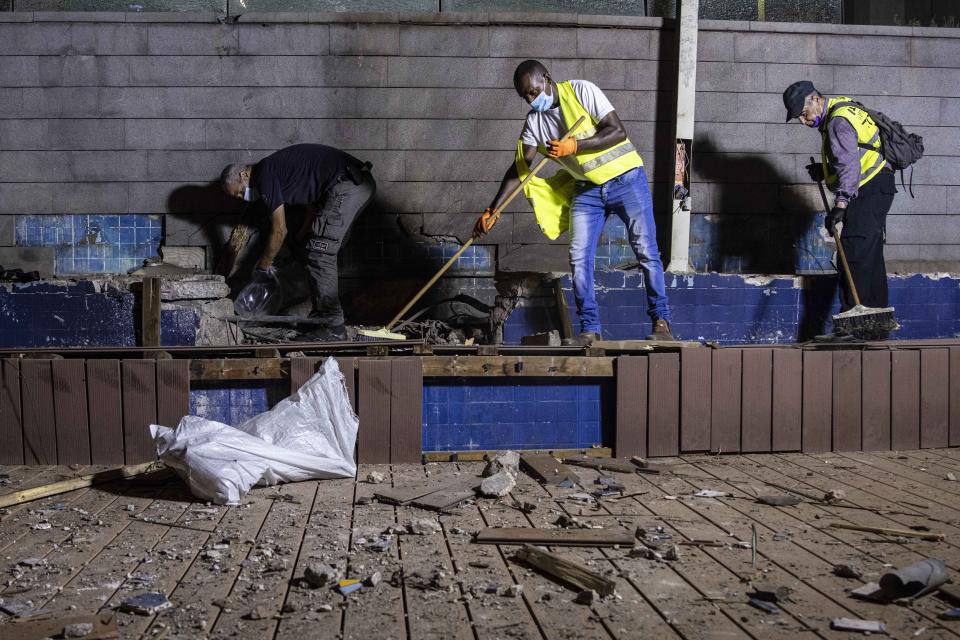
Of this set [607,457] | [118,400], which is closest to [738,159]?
[607,457]

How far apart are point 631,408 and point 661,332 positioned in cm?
88

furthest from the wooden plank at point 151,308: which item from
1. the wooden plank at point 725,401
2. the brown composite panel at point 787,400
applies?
the brown composite panel at point 787,400

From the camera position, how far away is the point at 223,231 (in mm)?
7098

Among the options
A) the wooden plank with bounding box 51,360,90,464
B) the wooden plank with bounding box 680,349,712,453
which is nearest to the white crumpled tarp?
the wooden plank with bounding box 51,360,90,464

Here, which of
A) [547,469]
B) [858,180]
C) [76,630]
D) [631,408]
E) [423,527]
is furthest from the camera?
[858,180]

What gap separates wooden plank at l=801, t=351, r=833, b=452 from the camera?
470 centimetres

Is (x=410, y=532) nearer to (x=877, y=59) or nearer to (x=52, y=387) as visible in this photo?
(x=52, y=387)

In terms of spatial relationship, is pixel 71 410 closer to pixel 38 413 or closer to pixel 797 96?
pixel 38 413

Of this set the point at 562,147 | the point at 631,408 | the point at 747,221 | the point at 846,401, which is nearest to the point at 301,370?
the point at 631,408

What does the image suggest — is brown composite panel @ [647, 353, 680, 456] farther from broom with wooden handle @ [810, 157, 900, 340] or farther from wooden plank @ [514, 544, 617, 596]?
wooden plank @ [514, 544, 617, 596]

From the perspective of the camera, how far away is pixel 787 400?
4.68m

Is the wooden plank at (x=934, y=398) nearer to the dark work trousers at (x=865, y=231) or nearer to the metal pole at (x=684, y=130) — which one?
the dark work trousers at (x=865, y=231)

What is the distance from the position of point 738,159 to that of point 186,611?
6.11m

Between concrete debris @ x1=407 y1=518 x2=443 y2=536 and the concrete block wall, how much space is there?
4726 mm
